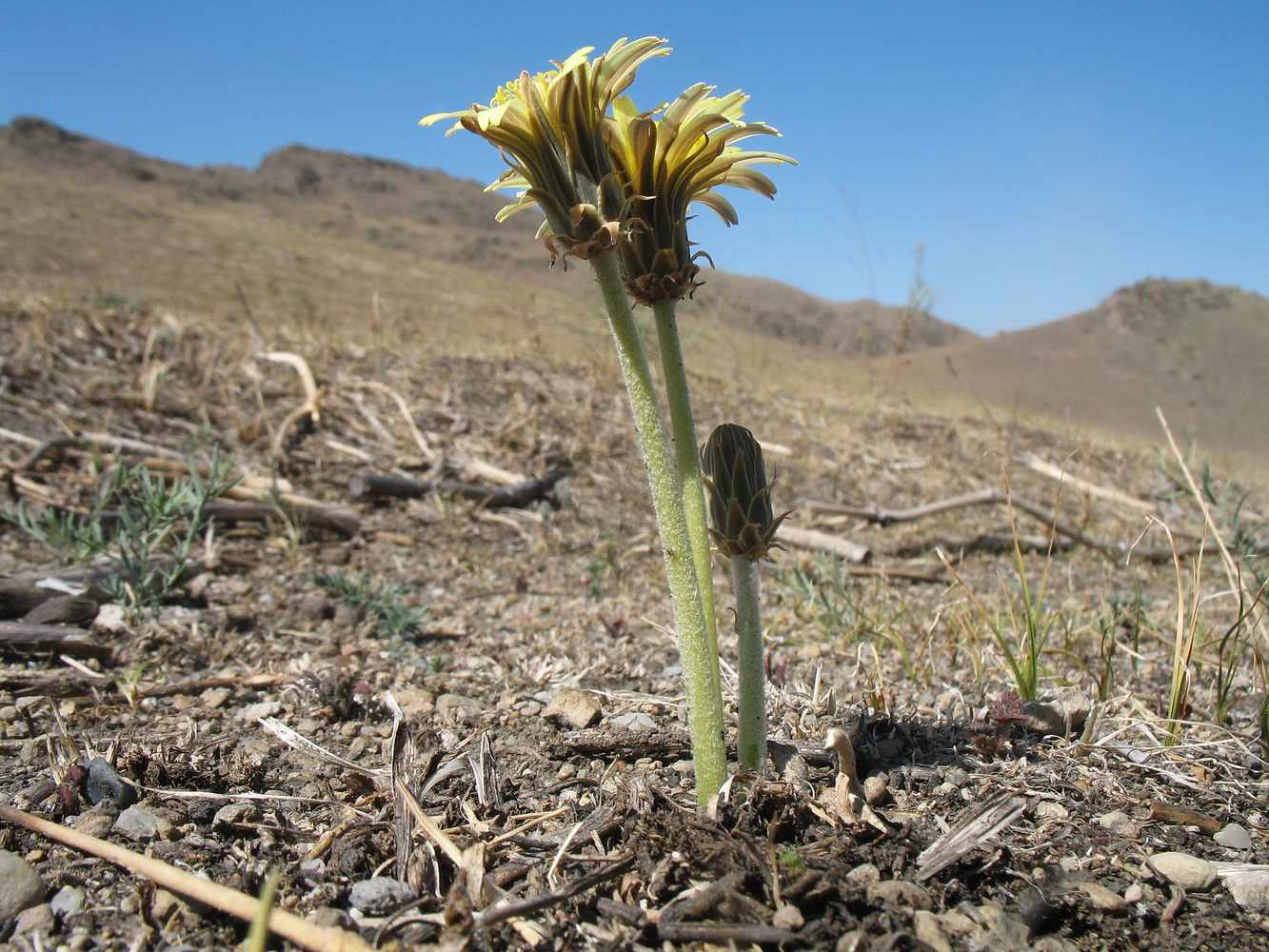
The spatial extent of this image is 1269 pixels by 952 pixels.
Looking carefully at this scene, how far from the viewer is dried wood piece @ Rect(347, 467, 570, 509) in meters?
4.49

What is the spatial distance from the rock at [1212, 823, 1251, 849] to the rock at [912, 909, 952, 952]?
72cm

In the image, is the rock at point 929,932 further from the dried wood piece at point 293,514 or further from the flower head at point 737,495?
the dried wood piece at point 293,514

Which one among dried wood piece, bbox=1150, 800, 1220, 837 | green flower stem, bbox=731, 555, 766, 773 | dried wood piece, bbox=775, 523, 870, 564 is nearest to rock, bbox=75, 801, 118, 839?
green flower stem, bbox=731, 555, 766, 773

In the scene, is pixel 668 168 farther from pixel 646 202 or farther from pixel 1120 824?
pixel 1120 824

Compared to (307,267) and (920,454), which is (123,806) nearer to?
(920,454)

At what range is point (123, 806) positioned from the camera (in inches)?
61.8

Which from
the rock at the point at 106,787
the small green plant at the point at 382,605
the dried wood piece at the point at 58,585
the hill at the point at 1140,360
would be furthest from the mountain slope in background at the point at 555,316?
the rock at the point at 106,787

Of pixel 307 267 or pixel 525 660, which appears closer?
pixel 525 660

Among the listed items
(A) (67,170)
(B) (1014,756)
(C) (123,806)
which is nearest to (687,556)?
(B) (1014,756)

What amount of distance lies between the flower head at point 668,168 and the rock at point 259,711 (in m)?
1.57

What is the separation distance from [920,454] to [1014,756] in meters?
5.83

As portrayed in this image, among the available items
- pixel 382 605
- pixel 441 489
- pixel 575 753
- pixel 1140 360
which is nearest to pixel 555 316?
pixel 441 489

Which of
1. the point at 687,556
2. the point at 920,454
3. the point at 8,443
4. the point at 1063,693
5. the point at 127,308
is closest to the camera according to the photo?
the point at 687,556

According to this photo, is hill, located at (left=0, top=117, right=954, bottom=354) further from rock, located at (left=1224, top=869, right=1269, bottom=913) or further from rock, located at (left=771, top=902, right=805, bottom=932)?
rock, located at (left=1224, top=869, right=1269, bottom=913)
